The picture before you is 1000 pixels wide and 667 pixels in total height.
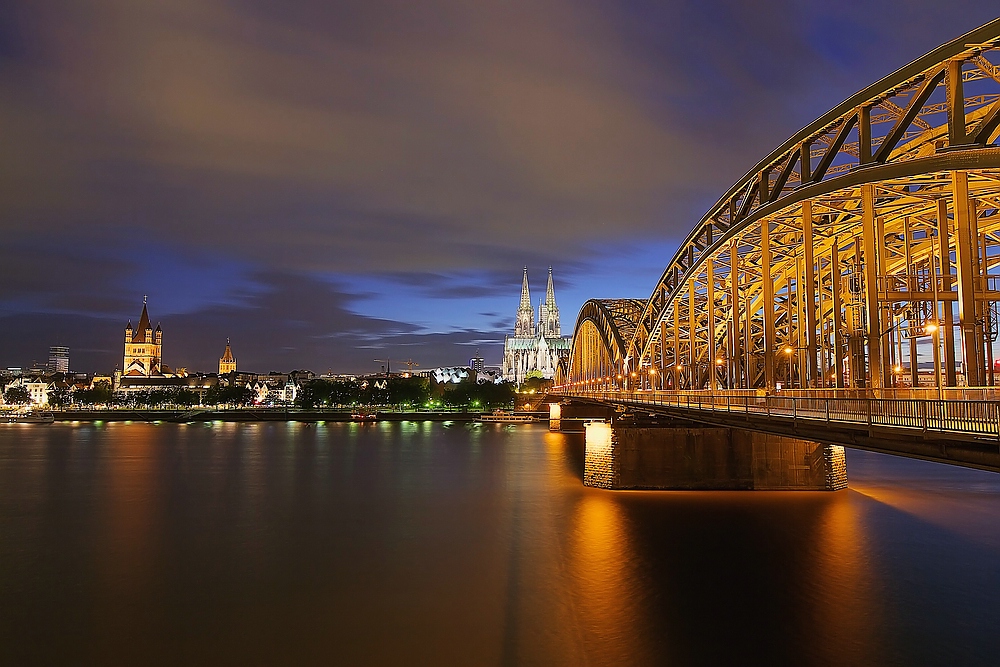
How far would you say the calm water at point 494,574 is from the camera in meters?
19.8

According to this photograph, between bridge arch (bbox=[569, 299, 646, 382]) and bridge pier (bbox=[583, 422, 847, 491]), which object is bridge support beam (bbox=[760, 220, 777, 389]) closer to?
bridge pier (bbox=[583, 422, 847, 491])

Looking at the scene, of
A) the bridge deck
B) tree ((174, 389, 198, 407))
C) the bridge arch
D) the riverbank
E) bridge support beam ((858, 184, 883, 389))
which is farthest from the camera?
tree ((174, 389, 198, 407))

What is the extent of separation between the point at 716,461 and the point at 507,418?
87019 millimetres

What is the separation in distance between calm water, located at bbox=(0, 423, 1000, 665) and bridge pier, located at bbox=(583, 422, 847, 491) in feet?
3.67

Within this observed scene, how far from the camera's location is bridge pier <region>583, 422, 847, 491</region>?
37344 mm

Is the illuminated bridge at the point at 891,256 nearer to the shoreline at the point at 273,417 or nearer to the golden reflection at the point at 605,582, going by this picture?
the golden reflection at the point at 605,582

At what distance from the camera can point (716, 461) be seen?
38000 mm

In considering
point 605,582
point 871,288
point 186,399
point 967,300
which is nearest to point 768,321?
point 871,288

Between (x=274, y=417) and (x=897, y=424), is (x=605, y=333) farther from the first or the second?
(x=274, y=417)

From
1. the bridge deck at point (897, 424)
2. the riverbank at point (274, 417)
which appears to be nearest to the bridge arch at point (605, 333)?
the riverbank at point (274, 417)

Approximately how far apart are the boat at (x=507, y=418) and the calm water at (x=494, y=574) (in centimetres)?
7330

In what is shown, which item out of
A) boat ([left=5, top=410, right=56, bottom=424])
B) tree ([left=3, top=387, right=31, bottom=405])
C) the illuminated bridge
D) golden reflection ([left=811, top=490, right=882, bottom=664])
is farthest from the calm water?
tree ([left=3, top=387, right=31, bottom=405])

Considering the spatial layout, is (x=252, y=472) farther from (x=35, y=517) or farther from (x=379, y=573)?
(x=379, y=573)

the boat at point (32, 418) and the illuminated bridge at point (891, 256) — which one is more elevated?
the illuminated bridge at point (891, 256)
